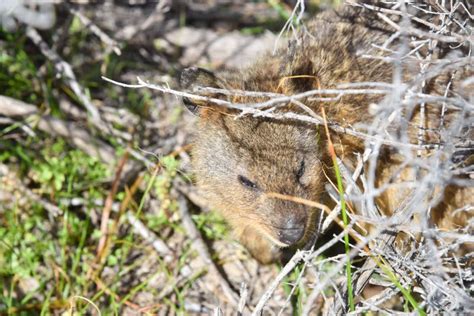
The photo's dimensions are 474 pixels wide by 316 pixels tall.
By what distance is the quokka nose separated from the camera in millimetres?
3814

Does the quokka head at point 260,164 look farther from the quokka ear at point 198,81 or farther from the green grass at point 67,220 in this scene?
the green grass at point 67,220

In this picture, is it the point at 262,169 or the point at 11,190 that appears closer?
the point at 262,169

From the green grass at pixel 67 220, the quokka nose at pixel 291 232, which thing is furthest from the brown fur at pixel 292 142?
the green grass at pixel 67 220

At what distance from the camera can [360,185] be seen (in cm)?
423

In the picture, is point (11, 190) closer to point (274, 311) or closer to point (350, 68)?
point (274, 311)

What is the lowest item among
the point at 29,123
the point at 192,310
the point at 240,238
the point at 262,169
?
the point at 192,310

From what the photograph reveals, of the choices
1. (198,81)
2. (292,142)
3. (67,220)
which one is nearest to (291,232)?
(292,142)

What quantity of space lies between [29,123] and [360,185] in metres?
2.66

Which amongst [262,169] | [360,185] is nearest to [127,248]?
[262,169]

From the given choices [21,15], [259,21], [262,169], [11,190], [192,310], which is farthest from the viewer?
[259,21]

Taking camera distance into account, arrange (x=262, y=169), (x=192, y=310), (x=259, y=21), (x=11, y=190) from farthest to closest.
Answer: (x=259, y=21), (x=11, y=190), (x=192, y=310), (x=262, y=169)

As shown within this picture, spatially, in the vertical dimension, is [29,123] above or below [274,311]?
above

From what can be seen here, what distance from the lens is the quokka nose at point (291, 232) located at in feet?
12.5

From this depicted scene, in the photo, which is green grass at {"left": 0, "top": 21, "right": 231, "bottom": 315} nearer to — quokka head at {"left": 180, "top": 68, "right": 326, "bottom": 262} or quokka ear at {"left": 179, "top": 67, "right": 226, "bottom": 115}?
quokka head at {"left": 180, "top": 68, "right": 326, "bottom": 262}
